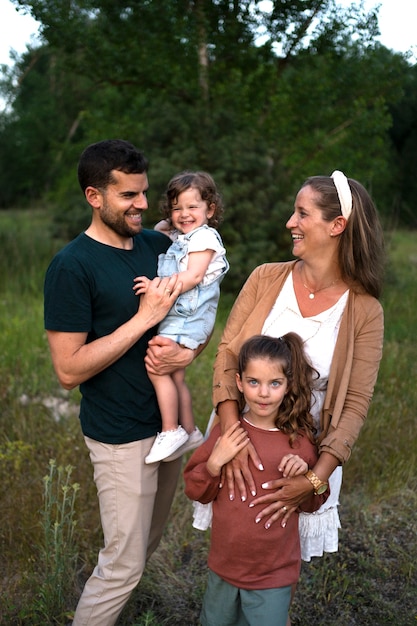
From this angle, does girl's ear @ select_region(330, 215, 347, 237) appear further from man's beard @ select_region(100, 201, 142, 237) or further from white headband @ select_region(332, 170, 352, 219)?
man's beard @ select_region(100, 201, 142, 237)

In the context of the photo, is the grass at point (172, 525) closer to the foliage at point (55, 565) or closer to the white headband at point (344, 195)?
the foliage at point (55, 565)

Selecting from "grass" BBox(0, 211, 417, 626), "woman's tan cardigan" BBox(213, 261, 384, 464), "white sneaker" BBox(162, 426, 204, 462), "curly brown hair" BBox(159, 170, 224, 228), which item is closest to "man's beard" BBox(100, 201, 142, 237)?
"curly brown hair" BBox(159, 170, 224, 228)

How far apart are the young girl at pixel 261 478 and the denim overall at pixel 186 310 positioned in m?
0.36

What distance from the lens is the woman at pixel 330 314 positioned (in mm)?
2816

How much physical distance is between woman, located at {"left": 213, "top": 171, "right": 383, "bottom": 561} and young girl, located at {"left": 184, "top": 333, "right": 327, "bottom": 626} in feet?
0.27

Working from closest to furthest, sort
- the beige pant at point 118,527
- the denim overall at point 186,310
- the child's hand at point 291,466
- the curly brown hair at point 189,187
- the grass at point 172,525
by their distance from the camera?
the child's hand at point 291,466, the beige pant at point 118,527, the denim overall at point 186,310, the curly brown hair at point 189,187, the grass at point 172,525

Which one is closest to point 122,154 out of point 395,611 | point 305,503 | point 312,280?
point 312,280

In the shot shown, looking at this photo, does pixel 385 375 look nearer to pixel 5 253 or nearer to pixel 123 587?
pixel 123 587

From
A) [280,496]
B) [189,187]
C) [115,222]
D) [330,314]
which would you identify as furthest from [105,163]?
[280,496]

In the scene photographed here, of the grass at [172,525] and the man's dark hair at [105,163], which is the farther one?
the grass at [172,525]

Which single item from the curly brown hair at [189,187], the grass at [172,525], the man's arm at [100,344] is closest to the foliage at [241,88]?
the grass at [172,525]

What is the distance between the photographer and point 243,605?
2717mm

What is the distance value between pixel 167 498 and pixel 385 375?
3.19 m

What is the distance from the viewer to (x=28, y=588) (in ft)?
12.0
